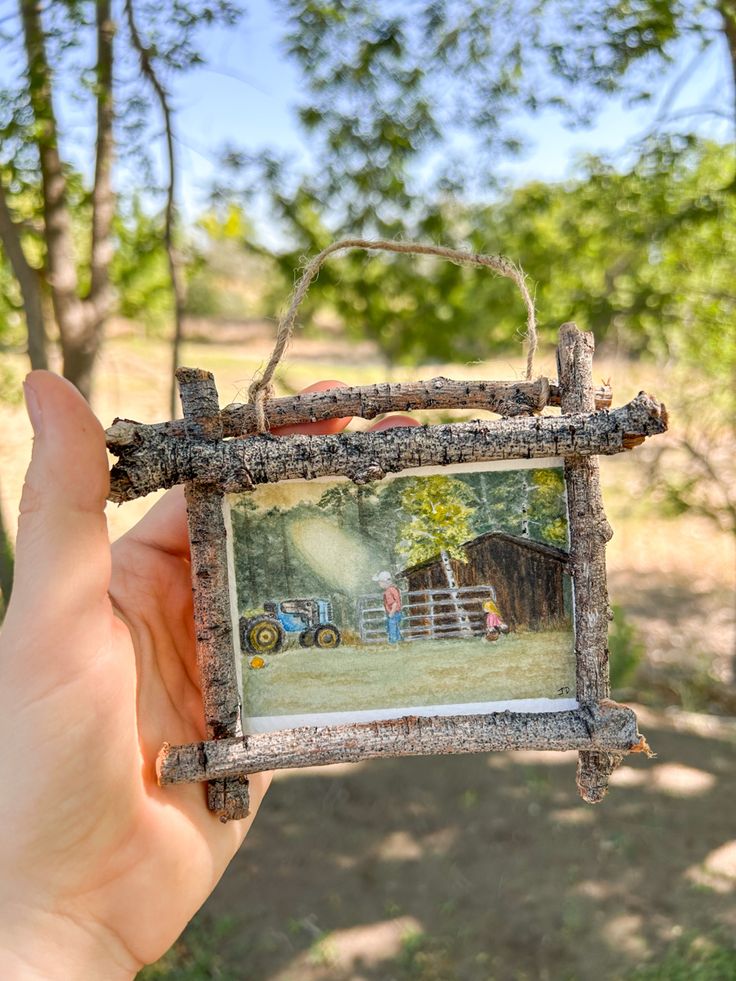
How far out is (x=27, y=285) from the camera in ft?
8.23

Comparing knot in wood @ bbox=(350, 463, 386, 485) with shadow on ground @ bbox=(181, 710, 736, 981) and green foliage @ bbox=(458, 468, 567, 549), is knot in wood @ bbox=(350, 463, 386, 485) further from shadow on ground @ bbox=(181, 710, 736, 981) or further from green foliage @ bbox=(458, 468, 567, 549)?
shadow on ground @ bbox=(181, 710, 736, 981)

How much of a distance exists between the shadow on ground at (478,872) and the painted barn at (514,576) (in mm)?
1936

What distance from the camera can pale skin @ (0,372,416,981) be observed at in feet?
3.99

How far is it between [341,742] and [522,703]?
325mm

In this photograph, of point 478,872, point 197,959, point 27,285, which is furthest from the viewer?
point 478,872

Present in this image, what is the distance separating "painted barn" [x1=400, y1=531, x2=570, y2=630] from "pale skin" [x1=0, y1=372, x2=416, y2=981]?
1.26 feet

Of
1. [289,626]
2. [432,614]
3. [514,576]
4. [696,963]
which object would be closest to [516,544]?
[514,576]

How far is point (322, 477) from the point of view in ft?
4.15

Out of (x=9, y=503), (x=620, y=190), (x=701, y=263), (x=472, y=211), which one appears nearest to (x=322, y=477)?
(x=472, y=211)

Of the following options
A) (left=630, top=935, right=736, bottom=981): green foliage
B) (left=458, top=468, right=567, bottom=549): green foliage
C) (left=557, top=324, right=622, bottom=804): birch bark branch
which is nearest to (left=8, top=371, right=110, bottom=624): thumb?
(left=458, top=468, right=567, bottom=549): green foliage

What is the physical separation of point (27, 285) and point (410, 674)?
6.46 ft

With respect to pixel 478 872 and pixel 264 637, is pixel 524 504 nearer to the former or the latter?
pixel 264 637

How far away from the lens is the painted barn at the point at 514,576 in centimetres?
130

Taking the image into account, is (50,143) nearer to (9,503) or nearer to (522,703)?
(522,703)
